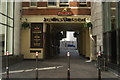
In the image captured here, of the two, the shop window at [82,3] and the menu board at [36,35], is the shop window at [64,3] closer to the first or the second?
the shop window at [82,3]

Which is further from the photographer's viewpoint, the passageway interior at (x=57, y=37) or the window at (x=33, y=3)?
the passageway interior at (x=57, y=37)

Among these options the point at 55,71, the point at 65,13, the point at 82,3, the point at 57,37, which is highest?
the point at 82,3

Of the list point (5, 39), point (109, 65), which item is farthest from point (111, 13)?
point (5, 39)

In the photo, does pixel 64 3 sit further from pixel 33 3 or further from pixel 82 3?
pixel 33 3

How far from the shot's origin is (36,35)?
53.2 ft

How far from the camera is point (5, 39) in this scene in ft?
40.1

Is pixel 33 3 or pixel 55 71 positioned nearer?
pixel 55 71

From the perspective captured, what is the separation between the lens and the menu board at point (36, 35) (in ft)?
53.1

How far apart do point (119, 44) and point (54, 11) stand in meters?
9.41

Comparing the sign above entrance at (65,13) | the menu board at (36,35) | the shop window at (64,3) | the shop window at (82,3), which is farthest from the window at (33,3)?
the shop window at (82,3)

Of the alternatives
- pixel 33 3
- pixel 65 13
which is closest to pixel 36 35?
pixel 33 3

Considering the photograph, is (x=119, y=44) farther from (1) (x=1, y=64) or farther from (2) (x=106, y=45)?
(1) (x=1, y=64)

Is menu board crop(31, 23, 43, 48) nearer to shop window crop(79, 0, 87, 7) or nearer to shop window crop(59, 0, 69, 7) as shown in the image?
shop window crop(59, 0, 69, 7)

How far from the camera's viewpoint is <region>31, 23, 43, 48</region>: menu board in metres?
16.2
